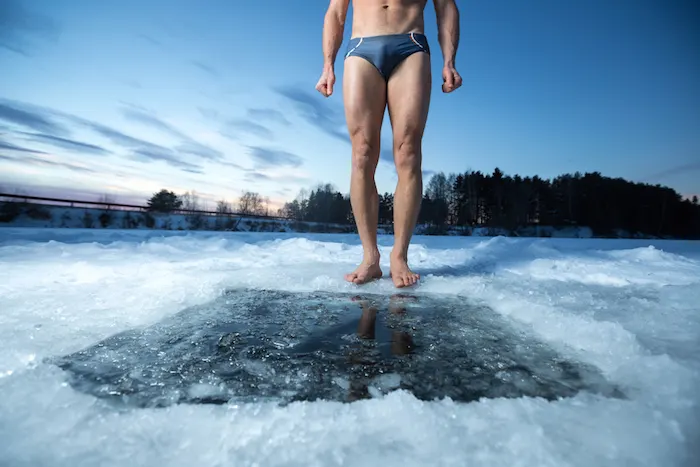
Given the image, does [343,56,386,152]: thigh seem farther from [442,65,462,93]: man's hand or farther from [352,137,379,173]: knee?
[442,65,462,93]: man's hand

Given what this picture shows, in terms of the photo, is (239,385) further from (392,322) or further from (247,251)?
(247,251)

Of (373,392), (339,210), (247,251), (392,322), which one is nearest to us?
(373,392)

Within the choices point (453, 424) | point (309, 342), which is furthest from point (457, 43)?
point (453, 424)

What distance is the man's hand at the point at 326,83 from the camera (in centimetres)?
215

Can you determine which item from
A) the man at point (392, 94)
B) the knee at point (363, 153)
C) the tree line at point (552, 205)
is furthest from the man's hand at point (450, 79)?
the tree line at point (552, 205)

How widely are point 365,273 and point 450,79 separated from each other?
1291 mm

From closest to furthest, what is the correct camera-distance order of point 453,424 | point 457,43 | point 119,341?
point 453,424
point 119,341
point 457,43

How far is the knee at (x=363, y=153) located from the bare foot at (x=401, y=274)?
58 centimetres

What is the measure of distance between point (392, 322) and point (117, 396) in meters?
0.71

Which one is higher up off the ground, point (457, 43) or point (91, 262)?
point (457, 43)

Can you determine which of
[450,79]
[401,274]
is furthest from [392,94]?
[401,274]

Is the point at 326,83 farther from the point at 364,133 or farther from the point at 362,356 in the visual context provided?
the point at 362,356

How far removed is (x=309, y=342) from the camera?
859 millimetres

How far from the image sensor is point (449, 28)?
2.12m
